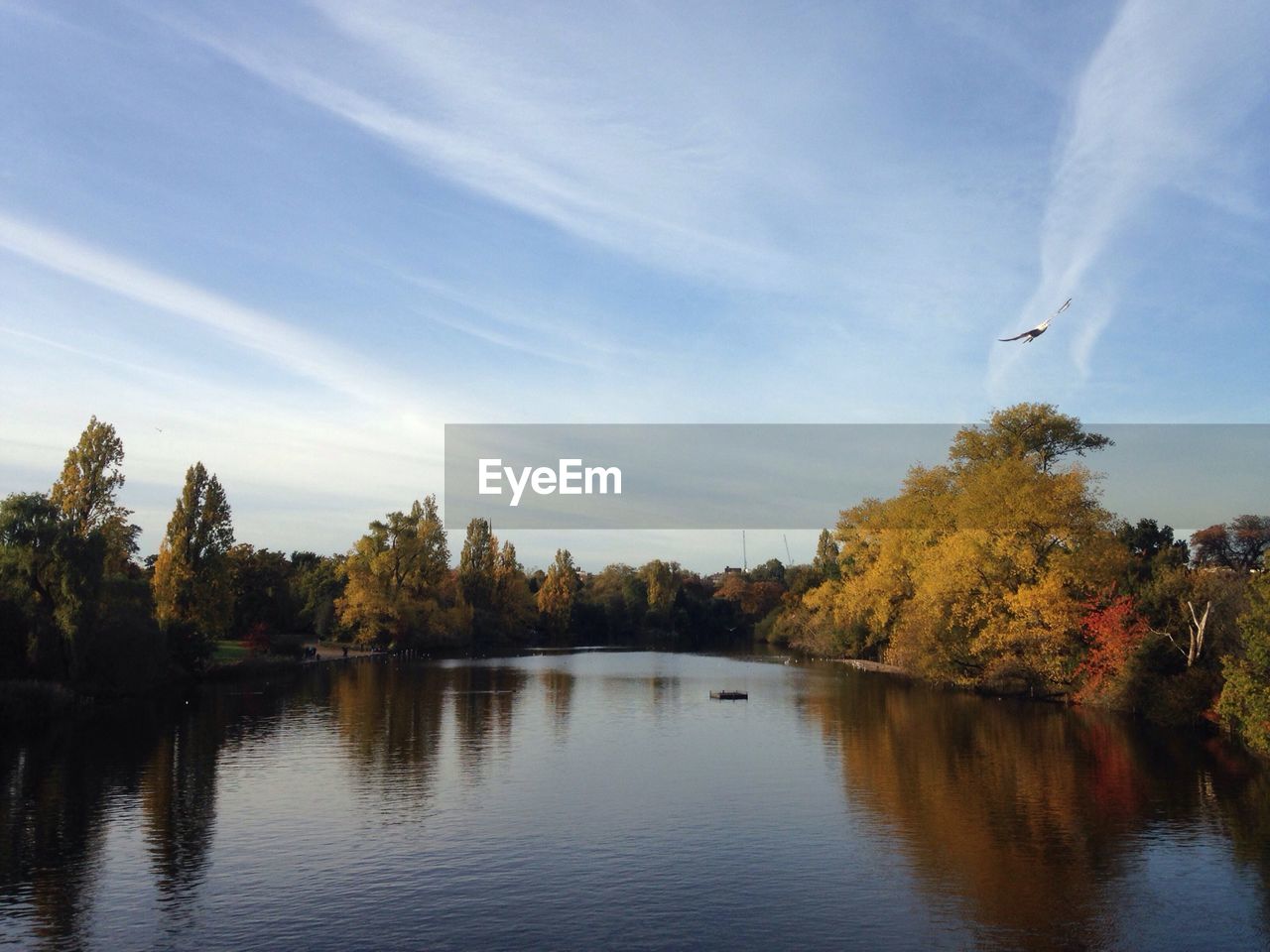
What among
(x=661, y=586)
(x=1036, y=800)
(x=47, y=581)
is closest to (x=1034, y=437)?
(x=1036, y=800)

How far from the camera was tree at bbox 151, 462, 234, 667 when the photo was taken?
68.4 m

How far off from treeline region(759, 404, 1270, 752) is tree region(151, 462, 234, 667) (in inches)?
1871

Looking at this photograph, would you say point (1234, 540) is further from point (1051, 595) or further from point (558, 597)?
point (558, 597)

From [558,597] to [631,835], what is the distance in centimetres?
11617

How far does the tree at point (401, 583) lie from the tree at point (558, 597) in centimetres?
2936

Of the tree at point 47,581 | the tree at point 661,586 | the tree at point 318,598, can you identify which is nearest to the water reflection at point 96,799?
the tree at point 47,581

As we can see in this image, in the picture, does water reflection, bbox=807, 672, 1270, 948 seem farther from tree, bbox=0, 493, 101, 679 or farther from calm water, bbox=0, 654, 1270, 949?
tree, bbox=0, 493, 101, 679

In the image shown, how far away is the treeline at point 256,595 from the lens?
48.6m

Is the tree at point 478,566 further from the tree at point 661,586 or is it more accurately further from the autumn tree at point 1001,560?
the autumn tree at point 1001,560

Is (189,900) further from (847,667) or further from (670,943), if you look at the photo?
(847,667)

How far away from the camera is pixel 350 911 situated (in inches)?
821

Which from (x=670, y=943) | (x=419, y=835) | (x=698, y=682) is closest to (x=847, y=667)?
(x=698, y=682)

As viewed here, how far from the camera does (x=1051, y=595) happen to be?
51250 millimetres

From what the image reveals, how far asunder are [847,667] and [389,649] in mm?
47076
